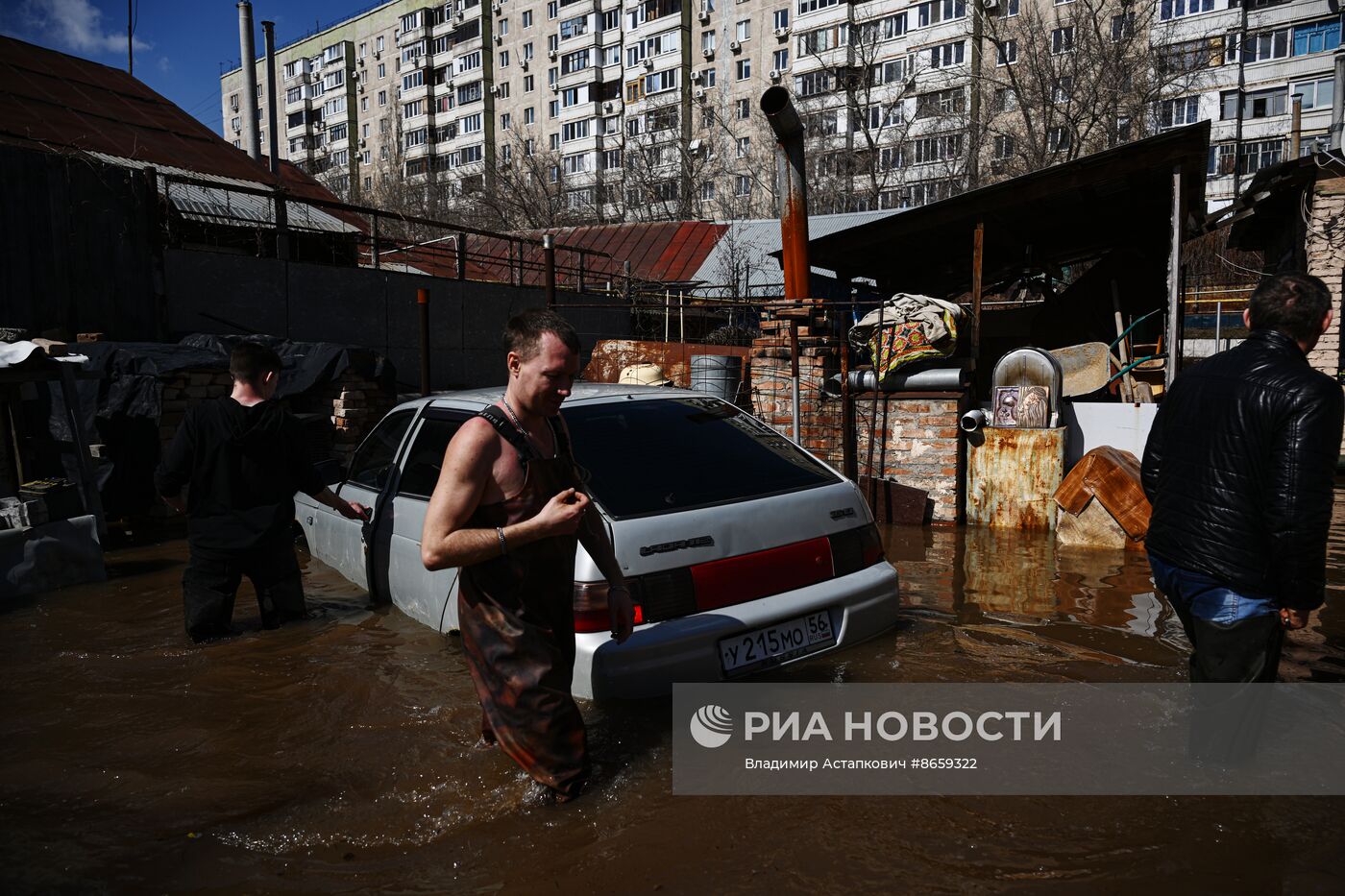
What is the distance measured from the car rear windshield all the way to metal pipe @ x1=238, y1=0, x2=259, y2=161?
23917 mm

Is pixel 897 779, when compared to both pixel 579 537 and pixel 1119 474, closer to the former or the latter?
pixel 579 537

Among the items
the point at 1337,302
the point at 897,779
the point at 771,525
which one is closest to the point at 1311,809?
the point at 897,779

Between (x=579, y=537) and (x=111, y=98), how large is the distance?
18.8 m

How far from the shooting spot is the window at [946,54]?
36.9 meters

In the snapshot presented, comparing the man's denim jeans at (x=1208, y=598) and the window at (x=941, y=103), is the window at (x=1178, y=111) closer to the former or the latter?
the window at (x=941, y=103)

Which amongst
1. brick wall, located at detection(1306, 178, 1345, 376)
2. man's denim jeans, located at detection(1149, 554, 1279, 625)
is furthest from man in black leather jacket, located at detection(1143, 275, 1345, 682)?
brick wall, located at detection(1306, 178, 1345, 376)

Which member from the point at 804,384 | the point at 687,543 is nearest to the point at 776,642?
the point at 687,543

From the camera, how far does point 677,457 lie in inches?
146

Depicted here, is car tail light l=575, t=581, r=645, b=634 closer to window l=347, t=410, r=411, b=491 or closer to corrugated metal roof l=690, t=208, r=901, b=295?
window l=347, t=410, r=411, b=491

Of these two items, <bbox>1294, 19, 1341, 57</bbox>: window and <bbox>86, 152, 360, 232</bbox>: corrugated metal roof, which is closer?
<bbox>86, 152, 360, 232</bbox>: corrugated metal roof

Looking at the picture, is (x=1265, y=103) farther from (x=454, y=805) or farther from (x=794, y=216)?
(x=454, y=805)

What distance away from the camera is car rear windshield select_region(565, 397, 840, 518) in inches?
134

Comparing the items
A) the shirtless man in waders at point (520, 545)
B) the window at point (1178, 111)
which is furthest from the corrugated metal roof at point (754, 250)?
the shirtless man in waders at point (520, 545)

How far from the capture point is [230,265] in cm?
1023
